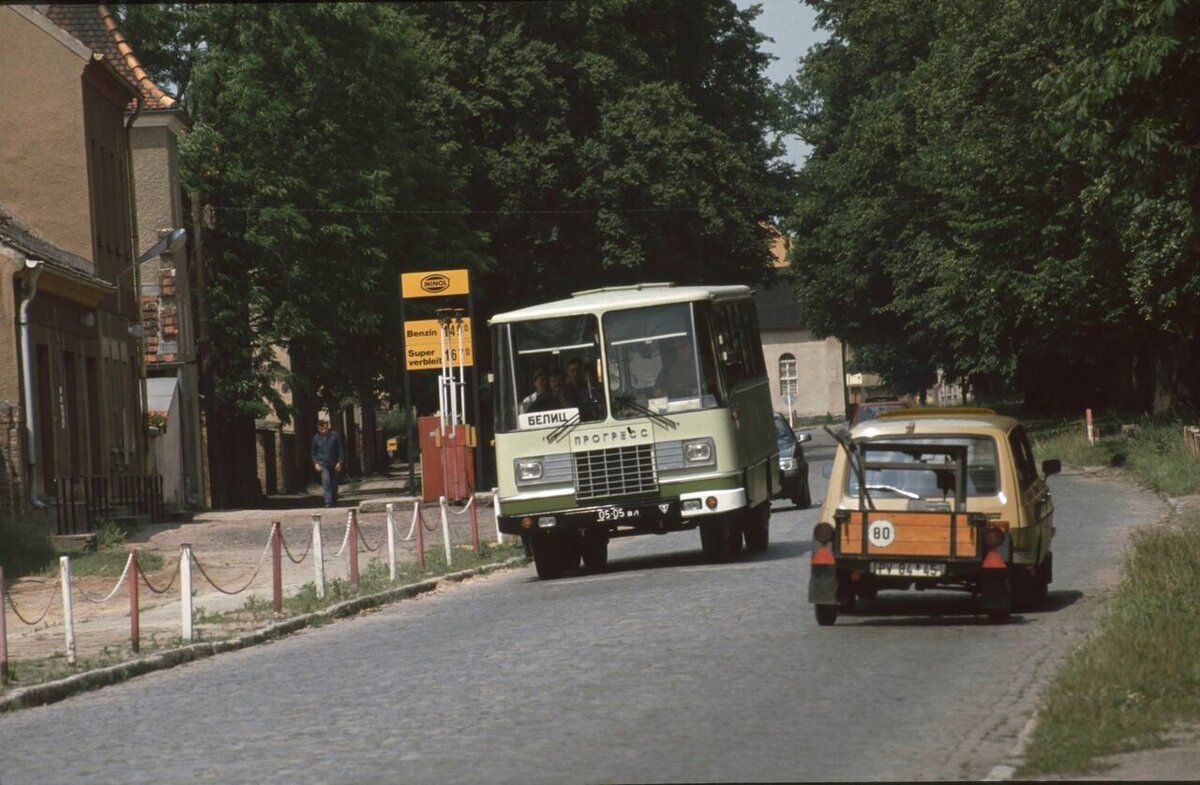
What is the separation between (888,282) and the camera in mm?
73438

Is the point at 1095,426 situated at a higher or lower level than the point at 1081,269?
lower

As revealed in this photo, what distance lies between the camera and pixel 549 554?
2430 cm

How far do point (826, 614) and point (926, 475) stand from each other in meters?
1.35

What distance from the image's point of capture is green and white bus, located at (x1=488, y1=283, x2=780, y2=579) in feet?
77.6

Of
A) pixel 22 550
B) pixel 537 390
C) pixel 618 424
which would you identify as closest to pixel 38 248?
pixel 22 550

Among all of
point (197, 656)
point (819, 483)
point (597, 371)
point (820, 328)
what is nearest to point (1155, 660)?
point (197, 656)

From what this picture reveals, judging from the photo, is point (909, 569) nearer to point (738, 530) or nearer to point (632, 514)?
point (632, 514)

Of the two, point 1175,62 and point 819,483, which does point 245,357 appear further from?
point 1175,62

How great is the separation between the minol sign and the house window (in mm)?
112863

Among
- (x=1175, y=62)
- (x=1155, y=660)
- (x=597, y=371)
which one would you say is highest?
(x=1175, y=62)

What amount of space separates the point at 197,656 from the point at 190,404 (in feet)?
106

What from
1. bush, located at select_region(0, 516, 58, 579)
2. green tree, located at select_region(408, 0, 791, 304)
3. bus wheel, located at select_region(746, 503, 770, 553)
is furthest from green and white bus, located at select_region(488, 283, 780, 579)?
green tree, located at select_region(408, 0, 791, 304)

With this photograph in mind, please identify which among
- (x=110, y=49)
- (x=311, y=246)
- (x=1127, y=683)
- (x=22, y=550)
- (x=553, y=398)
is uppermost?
(x=110, y=49)

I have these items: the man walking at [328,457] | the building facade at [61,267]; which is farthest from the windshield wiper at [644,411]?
the man walking at [328,457]
